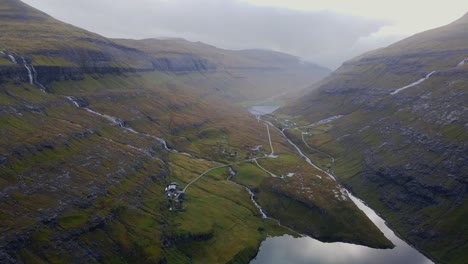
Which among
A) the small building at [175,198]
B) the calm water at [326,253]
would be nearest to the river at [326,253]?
the calm water at [326,253]

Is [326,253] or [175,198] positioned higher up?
[175,198]

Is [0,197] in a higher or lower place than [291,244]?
higher

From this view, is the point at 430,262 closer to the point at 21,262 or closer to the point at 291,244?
the point at 291,244

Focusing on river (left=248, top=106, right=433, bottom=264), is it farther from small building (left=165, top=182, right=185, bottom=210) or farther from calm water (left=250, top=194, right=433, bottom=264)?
small building (left=165, top=182, right=185, bottom=210)

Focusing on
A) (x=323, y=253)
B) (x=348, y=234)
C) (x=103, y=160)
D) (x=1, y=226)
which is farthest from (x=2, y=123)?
(x=348, y=234)

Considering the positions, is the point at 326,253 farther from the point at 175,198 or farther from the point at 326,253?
the point at 175,198

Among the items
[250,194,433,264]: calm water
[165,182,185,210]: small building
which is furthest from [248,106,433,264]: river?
[165,182,185,210]: small building

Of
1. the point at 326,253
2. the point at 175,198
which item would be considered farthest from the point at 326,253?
the point at 175,198

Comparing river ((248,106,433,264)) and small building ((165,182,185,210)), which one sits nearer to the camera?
river ((248,106,433,264))

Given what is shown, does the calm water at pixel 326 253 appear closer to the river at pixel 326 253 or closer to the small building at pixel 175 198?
the river at pixel 326 253
